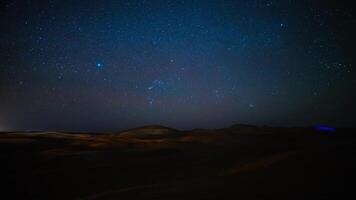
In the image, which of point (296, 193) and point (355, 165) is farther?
point (355, 165)

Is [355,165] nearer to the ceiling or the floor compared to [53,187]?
nearer to the ceiling

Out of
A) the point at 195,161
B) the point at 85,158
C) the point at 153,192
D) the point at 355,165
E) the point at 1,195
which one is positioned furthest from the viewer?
the point at 85,158

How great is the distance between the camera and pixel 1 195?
11.3 m

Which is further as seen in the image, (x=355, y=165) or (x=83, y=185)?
(x=83, y=185)

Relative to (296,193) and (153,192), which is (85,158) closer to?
(153,192)

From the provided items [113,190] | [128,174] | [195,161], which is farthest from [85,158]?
[113,190]

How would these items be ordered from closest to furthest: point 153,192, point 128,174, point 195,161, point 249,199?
point 249,199 → point 153,192 → point 128,174 → point 195,161

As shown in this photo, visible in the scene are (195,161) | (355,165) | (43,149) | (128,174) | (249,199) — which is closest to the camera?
(249,199)

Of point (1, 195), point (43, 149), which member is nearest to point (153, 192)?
point (1, 195)

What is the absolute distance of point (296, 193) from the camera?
8094 mm

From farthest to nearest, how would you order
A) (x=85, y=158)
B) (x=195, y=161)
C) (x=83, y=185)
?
(x=85, y=158), (x=195, y=161), (x=83, y=185)

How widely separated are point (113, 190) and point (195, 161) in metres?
5.76

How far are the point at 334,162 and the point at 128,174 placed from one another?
26.6 feet

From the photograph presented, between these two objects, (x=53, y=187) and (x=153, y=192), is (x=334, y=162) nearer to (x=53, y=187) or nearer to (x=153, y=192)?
(x=153, y=192)
